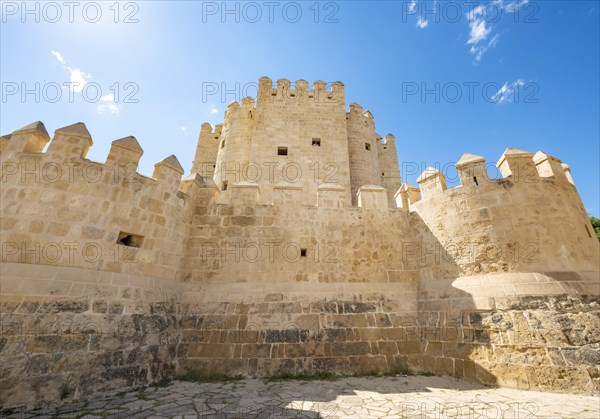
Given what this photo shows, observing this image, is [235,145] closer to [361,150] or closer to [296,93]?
[296,93]

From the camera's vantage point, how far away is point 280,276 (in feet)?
19.6

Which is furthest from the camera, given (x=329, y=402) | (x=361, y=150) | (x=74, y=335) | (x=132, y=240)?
(x=361, y=150)

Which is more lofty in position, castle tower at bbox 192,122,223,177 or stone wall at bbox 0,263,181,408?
castle tower at bbox 192,122,223,177

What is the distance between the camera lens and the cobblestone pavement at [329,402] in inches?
124

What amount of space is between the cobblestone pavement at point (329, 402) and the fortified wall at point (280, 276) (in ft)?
1.54

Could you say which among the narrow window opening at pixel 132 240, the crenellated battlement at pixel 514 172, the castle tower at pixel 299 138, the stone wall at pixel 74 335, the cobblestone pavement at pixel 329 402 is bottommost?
the cobblestone pavement at pixel 329 402

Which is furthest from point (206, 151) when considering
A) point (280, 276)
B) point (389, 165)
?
point (280, 276)

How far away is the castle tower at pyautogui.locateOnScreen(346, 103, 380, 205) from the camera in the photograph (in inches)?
577

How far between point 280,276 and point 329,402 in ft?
9.10

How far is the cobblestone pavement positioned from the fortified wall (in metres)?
0.47

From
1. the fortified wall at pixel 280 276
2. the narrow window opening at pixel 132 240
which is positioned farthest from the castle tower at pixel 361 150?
the narrow window opening at pixel 132 240

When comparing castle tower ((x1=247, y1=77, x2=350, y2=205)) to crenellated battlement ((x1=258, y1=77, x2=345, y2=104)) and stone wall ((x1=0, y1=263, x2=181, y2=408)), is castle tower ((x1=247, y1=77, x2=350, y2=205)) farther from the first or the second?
stone wall ((x1=0, y1=263, x2=181, y2=408))

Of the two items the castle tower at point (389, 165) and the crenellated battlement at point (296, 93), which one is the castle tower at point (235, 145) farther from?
the castle tower at point (389, 165)

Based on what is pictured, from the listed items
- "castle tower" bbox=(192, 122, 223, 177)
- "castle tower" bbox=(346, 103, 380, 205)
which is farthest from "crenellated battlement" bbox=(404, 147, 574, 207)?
"castle tower" bbox=(192, 122, 223, 177)
